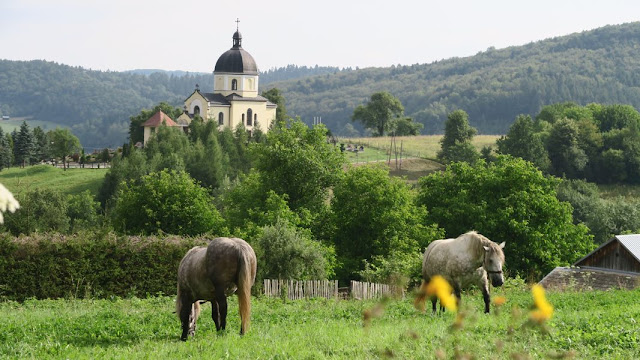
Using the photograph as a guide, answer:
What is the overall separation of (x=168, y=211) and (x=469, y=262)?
112ft

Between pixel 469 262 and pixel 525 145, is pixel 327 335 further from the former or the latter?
pixel 525 145

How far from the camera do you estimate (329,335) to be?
13.5 metres

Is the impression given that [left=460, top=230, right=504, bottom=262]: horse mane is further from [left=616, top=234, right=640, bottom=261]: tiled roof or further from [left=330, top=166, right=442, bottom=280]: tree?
[left=330, top=166, right=442, bottom=280]: tree

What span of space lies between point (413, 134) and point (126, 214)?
111 m

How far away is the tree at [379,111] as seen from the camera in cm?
14648

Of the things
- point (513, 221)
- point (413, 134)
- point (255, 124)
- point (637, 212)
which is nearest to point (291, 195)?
point (513, 221)

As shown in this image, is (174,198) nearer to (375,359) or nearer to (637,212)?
(375,359)

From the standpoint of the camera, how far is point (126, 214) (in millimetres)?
48906

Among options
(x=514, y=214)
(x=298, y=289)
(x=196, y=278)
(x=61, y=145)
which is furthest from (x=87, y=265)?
(x=61, y=145)

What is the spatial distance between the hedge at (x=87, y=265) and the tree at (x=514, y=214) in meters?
22.5

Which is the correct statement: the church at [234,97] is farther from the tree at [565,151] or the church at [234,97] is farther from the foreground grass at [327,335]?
the foreground grass at [327,335]

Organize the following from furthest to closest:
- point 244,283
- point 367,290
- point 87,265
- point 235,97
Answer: point 235,97, point 87,265, point 367,290, point 244,283

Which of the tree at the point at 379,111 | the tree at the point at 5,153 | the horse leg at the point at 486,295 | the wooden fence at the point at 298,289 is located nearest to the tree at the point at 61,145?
the tree at the point at 5,153

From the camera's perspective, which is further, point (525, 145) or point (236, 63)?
point (236, 63)
